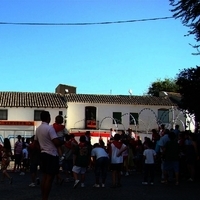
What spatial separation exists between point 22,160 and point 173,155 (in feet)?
29.9

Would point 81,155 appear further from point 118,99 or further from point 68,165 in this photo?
point 118,99

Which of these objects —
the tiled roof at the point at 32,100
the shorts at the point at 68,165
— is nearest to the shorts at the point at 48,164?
the shorts at the point at 68,165

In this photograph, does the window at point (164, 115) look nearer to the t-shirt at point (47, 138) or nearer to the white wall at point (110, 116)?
the white wall at point (110, 116)

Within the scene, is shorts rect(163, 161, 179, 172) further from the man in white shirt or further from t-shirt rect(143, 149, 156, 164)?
the man in white shirt

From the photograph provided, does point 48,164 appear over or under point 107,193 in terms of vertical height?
over

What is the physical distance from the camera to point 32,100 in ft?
193

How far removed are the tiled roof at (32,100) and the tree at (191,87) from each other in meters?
38.6

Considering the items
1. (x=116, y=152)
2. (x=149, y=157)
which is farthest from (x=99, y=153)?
(x=149, y=157)

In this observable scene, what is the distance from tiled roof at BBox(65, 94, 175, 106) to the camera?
199 feet

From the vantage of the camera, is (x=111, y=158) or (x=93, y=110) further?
(x=93, y=110)

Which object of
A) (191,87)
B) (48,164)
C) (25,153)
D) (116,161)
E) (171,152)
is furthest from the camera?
(25,153)

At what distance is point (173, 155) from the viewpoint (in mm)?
16844

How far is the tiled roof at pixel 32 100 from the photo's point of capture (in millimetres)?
57209

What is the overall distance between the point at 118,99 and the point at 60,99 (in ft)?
26.4
